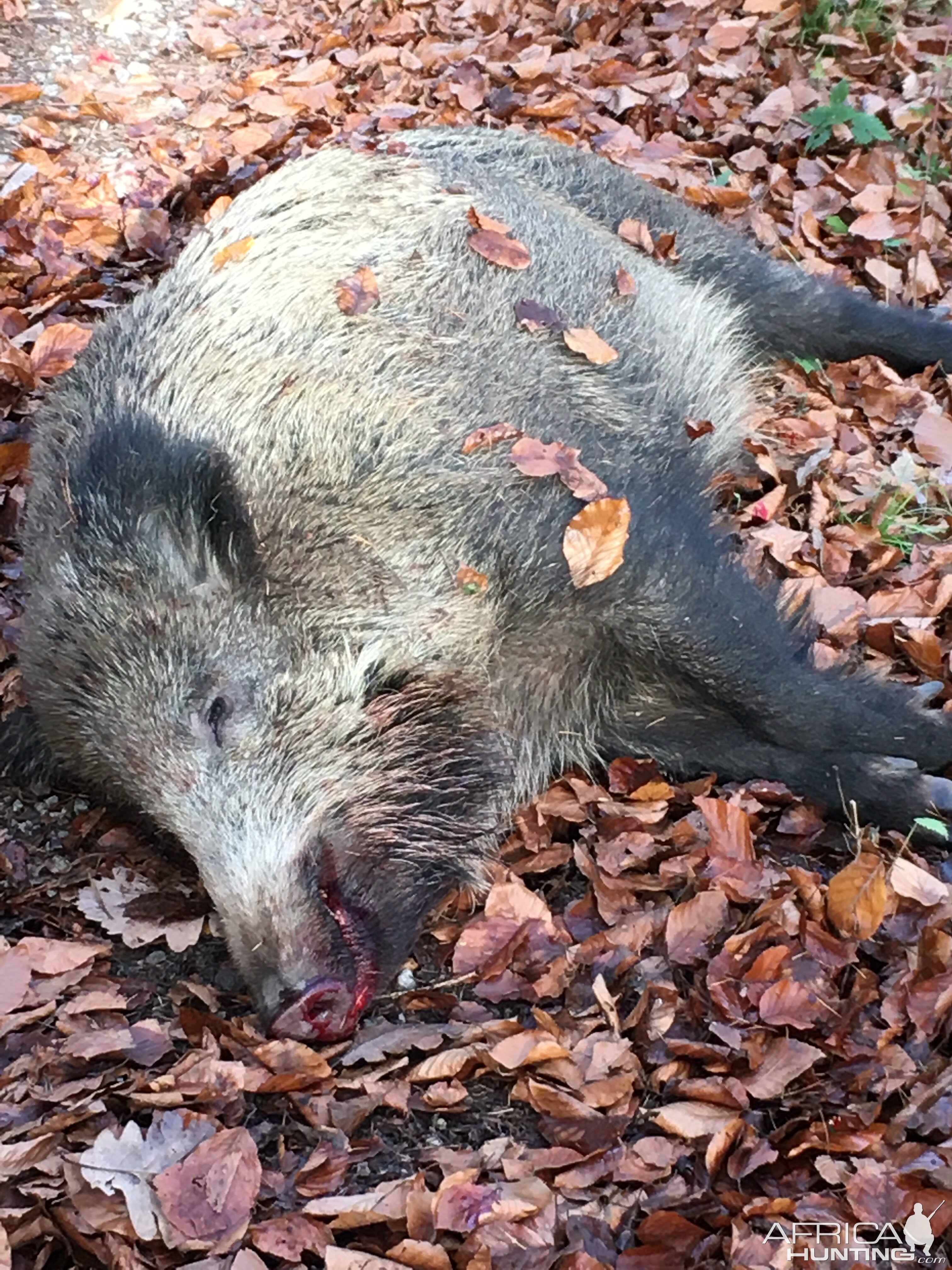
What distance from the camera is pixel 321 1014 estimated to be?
8.23 ft

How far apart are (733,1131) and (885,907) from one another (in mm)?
659

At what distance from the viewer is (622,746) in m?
3.30

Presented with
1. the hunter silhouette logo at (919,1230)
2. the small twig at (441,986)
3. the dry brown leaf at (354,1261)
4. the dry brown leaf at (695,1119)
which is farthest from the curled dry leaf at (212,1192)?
the hunter silhouette logo at (919,1230)

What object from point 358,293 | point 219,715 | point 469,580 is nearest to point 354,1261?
point 219,715

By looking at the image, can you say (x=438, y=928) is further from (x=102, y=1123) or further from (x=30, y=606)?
(x=30, y=606)

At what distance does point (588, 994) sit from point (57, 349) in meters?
3.30

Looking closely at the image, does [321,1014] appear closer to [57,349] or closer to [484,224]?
[484,224]

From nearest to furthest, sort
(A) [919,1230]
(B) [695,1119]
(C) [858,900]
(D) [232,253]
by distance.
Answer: (A) [919,1230] → (B) [695,1119] → (C) [858,900] → (D) [232,253]

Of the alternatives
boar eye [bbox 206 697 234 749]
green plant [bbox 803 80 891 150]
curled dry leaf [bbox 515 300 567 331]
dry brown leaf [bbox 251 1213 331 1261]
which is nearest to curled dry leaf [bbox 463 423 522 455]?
curled dry leaf [bbox 515 300 567 331]

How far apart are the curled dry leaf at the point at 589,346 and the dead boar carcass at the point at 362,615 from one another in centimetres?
3

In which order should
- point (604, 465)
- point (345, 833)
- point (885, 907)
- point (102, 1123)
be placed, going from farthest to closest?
point (604, 465)
point (345, 833)
point (885, 907)
point (102, 1123)

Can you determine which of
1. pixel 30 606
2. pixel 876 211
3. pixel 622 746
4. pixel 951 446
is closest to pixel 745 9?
pixel 876 211

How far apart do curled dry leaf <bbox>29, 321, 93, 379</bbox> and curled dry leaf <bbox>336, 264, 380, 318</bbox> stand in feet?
4.69

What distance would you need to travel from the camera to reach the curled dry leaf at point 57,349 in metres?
4.50
